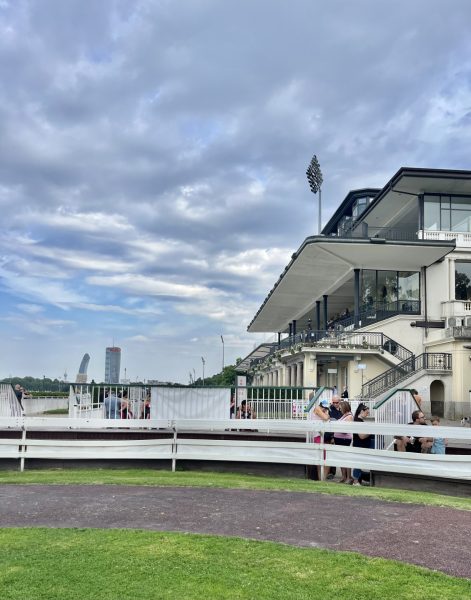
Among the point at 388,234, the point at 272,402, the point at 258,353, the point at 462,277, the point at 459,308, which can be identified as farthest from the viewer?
→ the point at 258,353

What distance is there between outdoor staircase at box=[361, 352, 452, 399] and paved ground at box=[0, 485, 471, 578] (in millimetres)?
24865

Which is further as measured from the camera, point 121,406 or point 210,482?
point 121,406

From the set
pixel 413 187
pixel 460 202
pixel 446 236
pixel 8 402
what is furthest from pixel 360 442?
pixel 460 202

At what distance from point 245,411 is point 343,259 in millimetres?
23332

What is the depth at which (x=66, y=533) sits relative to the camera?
605 cm

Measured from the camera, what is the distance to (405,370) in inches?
1304

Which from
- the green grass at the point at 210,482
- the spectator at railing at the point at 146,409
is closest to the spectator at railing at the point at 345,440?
the green grass at the point at 210,482

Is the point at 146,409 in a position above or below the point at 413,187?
below

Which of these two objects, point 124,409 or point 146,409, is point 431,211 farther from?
point 124,409

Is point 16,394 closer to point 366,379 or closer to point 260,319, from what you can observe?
point 366,379

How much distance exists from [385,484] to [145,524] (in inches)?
220

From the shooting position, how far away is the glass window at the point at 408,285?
3744 cm

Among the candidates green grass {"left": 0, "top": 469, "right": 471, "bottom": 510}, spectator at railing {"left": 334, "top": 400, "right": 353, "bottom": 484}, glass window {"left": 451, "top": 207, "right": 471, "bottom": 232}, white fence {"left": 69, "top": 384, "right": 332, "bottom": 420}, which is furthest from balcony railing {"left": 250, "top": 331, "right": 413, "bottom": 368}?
green grass {"left": 0, "top": 469, "right": 471, "bottom": 510}

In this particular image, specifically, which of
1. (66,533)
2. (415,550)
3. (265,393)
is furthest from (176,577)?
(265,393)
